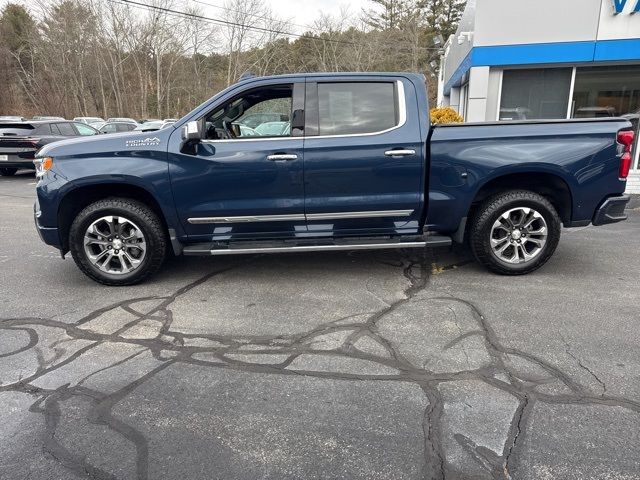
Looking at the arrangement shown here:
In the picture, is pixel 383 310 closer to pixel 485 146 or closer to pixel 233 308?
pixel 233 308

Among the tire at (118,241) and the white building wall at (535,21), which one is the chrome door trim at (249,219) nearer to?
the tire at (118,241)

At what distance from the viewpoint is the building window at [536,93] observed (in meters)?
10.1

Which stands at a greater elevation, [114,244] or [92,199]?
[92,199]

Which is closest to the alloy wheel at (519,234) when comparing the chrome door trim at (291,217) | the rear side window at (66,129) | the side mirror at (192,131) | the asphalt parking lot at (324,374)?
the asphalt parking lot at (324,374)

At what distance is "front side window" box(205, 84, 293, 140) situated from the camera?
4680mm

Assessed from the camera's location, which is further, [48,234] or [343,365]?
[48,234]

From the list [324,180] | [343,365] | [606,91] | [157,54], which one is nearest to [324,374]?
[343,365]

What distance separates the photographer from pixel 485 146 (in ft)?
14.9

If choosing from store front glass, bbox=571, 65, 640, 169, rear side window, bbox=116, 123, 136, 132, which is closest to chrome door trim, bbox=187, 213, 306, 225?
store front glass, bbox=571, 65, 640, 169

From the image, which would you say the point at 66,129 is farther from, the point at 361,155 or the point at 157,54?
the point at 157,54

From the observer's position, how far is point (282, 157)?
447cm

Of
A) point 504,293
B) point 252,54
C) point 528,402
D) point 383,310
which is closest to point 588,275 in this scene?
point 504,293

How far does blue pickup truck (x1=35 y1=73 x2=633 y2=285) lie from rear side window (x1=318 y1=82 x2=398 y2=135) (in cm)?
1

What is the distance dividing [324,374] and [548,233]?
2991 mm
